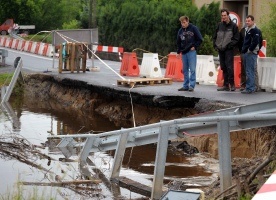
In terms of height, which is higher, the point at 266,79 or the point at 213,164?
the point at 266,79

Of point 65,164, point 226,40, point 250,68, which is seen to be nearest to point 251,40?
point 250,68

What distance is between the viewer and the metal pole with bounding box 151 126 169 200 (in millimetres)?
10594

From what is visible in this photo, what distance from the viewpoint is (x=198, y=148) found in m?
16.0

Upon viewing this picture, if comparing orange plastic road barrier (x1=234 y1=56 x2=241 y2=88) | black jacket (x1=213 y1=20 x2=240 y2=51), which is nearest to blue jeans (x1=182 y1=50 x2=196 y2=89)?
black jacket (x1=213 y1=20 x2=240 y2=51)

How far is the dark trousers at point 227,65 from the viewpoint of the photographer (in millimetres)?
17828

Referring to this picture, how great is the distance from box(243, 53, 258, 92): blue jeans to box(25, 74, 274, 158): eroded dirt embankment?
1387 millimetres

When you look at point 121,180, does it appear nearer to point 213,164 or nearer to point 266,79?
point 213,164

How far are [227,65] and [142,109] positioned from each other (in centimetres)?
273

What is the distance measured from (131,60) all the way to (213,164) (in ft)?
36.7

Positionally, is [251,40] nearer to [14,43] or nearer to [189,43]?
[189,43]

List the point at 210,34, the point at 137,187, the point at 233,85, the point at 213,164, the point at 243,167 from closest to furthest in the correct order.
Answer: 1. the point at 243,167
2. the point at 137,187
3. the point at 213,164
4. the point at 233,85
5. the point at 210,34

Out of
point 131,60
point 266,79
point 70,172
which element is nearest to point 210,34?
point 131,60

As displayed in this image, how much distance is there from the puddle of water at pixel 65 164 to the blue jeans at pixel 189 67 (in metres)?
2.34

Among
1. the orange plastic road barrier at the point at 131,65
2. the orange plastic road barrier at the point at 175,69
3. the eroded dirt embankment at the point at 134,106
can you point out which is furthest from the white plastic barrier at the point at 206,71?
the orange plastic road barrier at the point at 131,65
